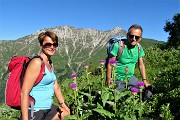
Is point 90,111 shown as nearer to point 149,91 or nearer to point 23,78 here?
point 23,78

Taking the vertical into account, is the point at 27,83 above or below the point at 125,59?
below

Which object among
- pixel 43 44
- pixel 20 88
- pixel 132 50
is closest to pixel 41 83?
pixel 20 88

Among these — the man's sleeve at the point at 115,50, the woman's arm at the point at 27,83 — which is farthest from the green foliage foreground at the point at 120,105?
the woman's arm at the point at 27,83

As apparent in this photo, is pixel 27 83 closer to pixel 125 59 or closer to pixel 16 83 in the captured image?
pixel 16 83

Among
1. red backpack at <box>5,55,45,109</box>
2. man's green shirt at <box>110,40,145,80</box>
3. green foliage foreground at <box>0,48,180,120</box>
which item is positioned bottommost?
green foliage foreground at <box>0,48,180,120</box>

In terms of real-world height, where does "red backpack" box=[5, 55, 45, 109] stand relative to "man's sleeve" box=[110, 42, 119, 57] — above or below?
below

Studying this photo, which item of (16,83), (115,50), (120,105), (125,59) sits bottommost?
(120,105)

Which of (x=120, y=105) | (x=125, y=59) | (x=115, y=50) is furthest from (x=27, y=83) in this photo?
(x=125, y=59)

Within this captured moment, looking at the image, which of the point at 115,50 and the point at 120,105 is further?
the point at 115,50

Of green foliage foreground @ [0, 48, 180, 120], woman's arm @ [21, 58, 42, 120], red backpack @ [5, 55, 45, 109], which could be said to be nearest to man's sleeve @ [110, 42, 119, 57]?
green foliage foreground @ [0, 48, 180, 120]

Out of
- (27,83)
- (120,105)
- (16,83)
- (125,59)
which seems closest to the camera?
(27,83)

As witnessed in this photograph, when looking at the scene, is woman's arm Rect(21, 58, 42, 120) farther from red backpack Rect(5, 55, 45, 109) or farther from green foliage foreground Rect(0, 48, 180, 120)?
green foliage foreground Rect(0, 48, 180, 120)

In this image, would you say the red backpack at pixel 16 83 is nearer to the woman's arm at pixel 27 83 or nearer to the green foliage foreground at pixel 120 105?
the woman's arm at pixel 27 83

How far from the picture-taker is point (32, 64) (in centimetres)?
528
